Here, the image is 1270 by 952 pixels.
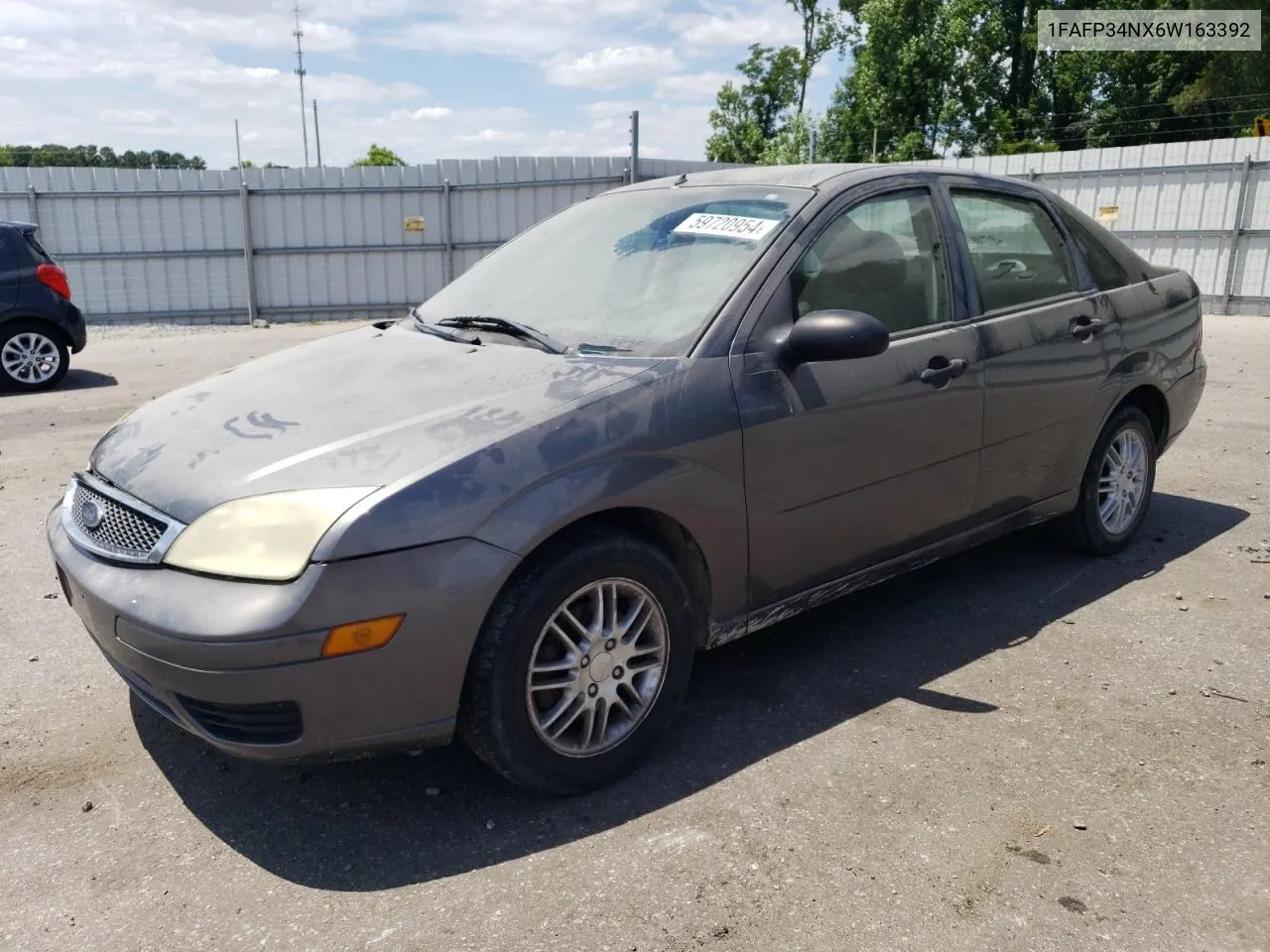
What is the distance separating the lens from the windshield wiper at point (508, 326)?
10.9ft

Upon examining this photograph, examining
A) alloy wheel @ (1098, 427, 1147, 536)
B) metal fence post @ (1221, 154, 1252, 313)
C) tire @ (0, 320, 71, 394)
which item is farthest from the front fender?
metal fence post @ (1221, 154, 1252, 313)

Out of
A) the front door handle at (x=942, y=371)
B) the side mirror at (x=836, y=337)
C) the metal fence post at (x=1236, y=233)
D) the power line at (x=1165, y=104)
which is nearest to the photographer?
the side mirror at (x=836, y=337)

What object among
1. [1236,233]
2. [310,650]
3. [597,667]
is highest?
[1236,233]

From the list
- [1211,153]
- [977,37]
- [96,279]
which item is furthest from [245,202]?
[977,37]

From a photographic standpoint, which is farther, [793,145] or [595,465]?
[793,145]

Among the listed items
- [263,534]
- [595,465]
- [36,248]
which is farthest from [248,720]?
[36,248]

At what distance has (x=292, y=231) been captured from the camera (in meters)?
17.6

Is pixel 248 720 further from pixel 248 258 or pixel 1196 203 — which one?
pixel 1196 203

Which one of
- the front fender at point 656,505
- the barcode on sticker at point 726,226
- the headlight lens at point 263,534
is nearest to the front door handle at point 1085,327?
the barcode on sticker at point 726,226

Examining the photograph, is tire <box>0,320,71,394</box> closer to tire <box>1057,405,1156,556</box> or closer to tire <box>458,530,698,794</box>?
tire <box>458,530,698,794</box>

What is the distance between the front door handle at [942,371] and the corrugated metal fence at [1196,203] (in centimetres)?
1304

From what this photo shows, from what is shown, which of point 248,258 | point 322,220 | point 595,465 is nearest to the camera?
point 595,465

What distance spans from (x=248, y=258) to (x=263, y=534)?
53.8 feet

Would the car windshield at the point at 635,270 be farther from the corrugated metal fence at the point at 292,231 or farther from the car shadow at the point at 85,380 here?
the corrugated metal fence at the point at 292,231
